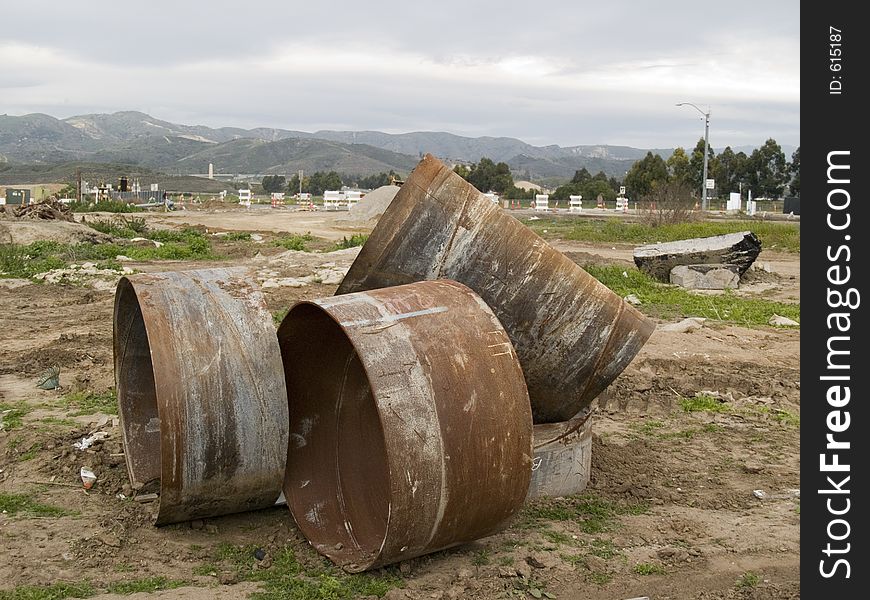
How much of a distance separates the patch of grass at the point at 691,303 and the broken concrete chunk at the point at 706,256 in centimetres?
50

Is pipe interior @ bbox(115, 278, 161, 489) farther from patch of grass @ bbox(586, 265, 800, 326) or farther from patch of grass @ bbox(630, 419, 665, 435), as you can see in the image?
patch of grass @ bbox(586, 265, 800, 326)

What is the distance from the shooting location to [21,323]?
12781 millimetres

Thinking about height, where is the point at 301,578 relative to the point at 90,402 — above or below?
below

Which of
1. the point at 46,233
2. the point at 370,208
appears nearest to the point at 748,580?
the point at 46,233

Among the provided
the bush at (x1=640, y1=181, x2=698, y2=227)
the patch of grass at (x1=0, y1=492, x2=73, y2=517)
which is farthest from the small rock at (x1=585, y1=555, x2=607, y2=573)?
the bush at (x1=640, y1=181, x2=698, y2=227)

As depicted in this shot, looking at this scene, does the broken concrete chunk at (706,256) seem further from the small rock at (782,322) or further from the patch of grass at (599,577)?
the patch of grass at (599,577)

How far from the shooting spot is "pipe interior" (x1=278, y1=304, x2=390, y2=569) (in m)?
5.94

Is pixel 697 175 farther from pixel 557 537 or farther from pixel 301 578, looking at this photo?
pixel 301 578

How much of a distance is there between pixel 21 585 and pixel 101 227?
23016mm

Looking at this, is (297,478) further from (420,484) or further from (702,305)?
(702,305)

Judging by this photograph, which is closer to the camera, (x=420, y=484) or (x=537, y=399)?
(x=420, y=484)

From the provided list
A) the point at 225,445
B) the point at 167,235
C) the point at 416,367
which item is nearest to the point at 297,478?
the point at 225,445

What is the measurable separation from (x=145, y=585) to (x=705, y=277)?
1427 centimetres

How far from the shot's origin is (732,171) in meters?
64.5
